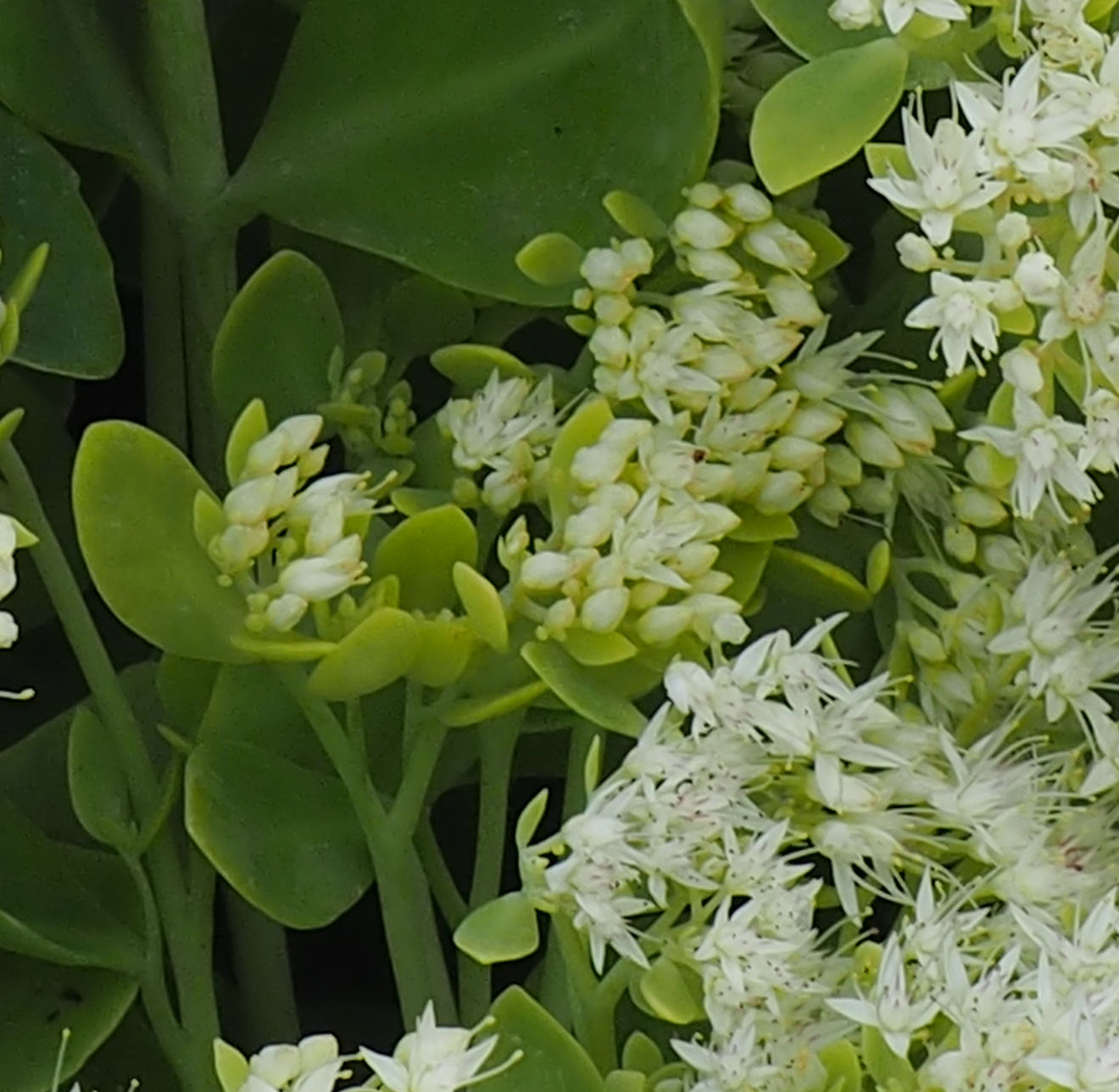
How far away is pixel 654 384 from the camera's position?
1.86 feet

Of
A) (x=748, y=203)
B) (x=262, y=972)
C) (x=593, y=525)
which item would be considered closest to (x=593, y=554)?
(x=593, y=525)

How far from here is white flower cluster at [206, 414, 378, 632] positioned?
0.54 meters

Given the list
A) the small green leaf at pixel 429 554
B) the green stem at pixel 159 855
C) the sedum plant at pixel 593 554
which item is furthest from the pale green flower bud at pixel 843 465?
the green stem at pixel 159 855

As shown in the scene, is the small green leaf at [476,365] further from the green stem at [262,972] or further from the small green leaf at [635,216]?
the green stem at [262,972]

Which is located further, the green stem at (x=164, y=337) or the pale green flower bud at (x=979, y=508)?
the green stem at (x=164, y=337)

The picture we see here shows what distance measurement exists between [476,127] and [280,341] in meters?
0.10

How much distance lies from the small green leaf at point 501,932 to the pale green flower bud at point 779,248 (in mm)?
189

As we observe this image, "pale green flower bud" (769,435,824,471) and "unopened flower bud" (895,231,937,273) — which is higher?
"unopened flower bud" (895,231,937,273)

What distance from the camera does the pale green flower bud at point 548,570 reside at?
55 centimetres

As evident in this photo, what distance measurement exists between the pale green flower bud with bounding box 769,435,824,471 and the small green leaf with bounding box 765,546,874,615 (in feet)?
0.10

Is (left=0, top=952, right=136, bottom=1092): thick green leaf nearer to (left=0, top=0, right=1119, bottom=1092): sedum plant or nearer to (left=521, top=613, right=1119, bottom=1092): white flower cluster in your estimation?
(left=0, top=0, right=1119, bottom=1092): sedum plant

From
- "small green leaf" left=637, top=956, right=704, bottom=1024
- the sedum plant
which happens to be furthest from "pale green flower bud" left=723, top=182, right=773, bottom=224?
"small green leaf" left=637, top=956, right=704, bottom=1024

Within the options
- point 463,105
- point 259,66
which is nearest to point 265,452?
point 463,105

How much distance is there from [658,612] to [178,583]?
0.43 feet
